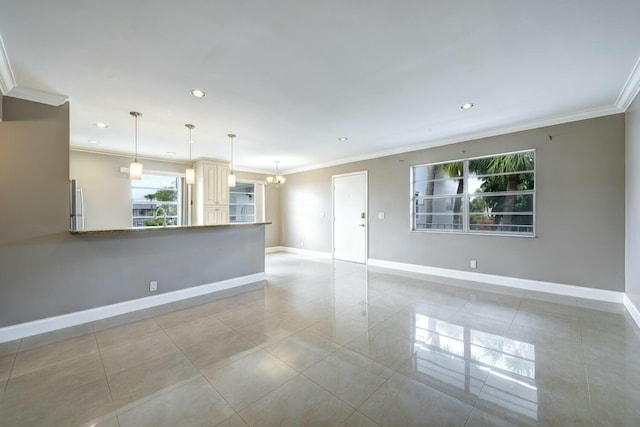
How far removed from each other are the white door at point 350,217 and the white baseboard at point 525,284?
110cm

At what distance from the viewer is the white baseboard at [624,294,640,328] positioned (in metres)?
2.80

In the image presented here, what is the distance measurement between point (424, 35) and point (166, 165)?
631 centimetres

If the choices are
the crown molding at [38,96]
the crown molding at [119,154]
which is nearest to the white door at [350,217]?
the crown molding at [119,154]

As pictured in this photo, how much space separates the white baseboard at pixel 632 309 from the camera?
2.80 metres

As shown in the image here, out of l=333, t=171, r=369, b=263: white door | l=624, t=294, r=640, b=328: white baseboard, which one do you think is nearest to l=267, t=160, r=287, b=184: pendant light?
l=333, t=171, r=369, b=263: white door

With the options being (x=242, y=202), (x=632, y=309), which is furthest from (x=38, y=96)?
(x=632, y=309)

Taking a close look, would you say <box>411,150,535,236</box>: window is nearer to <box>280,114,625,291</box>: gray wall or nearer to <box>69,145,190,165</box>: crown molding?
<box>280,114,625,291</box>: gray wall

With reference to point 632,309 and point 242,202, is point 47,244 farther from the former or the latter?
point 632,309

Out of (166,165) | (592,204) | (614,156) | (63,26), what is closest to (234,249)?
(63,26)

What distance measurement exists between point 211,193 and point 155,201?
1.33 m

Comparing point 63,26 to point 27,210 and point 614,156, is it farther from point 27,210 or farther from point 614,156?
point 614,156

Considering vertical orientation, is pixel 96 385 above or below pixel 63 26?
below

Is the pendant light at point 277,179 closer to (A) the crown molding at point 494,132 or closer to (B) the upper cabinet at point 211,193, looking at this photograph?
(B) the upper cabinet at point 211,193

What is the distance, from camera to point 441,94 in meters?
3.01
